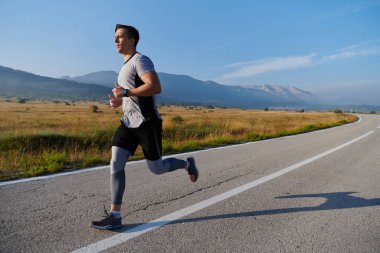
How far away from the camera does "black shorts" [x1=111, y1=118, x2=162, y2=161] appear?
3.39 m

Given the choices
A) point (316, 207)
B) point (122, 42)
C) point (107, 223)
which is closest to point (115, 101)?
point (122, 42)

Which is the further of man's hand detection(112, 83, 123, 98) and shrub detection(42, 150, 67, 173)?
shrub detection(42, 150, 67, 173)

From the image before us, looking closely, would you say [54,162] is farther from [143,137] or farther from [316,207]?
[316,207]

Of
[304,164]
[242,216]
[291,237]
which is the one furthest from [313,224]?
[304,164]

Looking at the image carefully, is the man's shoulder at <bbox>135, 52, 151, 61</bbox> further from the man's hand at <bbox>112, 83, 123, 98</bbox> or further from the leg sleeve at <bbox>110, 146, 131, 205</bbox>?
the leg sleeve at <bbox>110, 146, 131, 205</bbox>

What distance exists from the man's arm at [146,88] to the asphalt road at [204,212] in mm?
1354

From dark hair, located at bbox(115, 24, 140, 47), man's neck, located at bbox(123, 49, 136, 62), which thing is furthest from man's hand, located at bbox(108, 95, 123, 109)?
dark hair, located at bbox(115, 24, 140, 47)

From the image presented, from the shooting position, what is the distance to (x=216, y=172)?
6.30 meters

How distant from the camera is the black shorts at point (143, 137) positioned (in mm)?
3387

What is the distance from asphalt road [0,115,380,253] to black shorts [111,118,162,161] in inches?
Result: 31.4

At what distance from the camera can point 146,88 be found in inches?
123

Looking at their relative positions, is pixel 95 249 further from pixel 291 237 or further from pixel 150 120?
pixel 291 237

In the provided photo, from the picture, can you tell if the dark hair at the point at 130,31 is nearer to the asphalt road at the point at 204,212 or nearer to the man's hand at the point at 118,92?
the man's hand at the point at 118,92

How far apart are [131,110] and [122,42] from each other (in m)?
0.69
